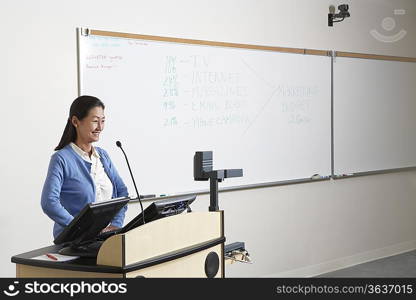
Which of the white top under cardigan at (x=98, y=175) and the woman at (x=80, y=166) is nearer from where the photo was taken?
the woman at (x=80, y=166)

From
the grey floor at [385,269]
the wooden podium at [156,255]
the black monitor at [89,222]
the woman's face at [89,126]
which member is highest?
the woman's face at [89,126]

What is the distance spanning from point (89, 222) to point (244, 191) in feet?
8.62

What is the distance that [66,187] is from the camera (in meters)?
2.98

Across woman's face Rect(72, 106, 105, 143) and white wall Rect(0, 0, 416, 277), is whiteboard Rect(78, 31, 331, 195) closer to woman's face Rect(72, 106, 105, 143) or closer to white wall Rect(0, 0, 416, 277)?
white wall Rect(0, 0, 416, 277)

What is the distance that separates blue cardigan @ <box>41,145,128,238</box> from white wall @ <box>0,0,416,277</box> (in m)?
0.64

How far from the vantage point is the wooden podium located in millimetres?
2121

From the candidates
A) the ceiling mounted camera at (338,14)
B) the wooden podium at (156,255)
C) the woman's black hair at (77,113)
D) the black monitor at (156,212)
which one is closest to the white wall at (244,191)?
the ceiling mounted camera at (338,14)

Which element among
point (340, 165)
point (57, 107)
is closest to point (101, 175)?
point (57, 107)

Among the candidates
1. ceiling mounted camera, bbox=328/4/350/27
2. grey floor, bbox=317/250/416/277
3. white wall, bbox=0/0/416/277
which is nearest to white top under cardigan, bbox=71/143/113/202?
white wall, bbox=0/0/416/277

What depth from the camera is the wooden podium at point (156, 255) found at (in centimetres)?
212

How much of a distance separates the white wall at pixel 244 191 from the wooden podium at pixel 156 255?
1.19 metres

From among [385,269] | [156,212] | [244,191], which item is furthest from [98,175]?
[385,269]

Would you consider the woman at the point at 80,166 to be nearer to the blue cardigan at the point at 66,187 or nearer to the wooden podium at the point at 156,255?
the blue cardigan at the point at 66,187

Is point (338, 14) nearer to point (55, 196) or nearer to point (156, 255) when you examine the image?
point (55, 196)
